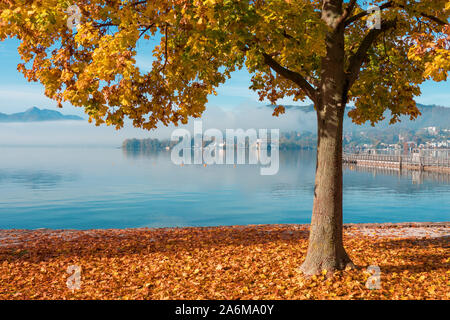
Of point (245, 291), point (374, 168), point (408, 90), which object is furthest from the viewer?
point (374, 168)

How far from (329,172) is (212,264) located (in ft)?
12.4

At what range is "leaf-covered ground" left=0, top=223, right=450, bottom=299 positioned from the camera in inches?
311

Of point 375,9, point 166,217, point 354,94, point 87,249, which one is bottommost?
point 166,217

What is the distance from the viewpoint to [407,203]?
163 ft

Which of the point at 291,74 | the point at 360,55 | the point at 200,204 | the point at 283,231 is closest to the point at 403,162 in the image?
the point at 200,204

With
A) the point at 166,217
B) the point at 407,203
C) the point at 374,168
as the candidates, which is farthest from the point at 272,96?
the point at 374,168

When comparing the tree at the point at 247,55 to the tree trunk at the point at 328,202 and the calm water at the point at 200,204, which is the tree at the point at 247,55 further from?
the calm water at the point at 200,204

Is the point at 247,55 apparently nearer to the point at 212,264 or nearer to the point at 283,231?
the point at 212,264

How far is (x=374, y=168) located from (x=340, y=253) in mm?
103508

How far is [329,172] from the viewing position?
28.7 feet

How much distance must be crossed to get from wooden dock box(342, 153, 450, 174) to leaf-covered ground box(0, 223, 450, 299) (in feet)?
239

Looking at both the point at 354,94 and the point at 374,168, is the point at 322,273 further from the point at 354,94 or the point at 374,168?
the point at 374,168

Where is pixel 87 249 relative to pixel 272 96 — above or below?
below

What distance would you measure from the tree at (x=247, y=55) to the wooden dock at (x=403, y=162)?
74034 millimetres
